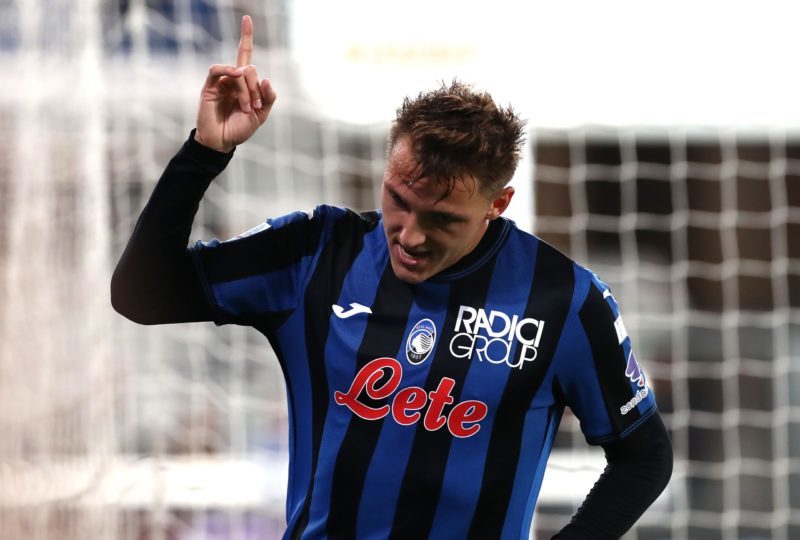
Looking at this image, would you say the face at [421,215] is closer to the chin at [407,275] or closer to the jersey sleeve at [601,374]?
the chin at [407,275]

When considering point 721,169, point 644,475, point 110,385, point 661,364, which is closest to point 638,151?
point 721,169

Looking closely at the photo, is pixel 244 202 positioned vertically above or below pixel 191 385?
above

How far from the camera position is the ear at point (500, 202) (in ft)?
5.94

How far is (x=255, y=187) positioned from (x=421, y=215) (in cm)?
318

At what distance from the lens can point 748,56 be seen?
467 cm

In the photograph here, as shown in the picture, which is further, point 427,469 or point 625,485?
point 625,485

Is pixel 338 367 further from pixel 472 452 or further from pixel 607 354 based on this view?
pixel 607 354

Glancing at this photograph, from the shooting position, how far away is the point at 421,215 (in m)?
1.71

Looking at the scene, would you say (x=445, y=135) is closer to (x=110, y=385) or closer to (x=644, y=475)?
(x=644, y=475)

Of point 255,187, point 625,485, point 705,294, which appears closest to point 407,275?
point 625,485

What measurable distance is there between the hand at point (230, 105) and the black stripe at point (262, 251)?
197 millimetres

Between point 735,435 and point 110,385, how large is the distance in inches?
139

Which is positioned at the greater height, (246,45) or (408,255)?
(246,45)

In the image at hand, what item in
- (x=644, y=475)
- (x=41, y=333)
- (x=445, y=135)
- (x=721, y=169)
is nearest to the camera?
(x=445, y=135)
